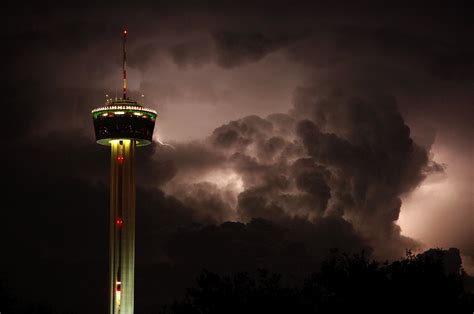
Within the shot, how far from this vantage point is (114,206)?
186 metres

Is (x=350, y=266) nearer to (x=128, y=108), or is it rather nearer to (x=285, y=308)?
(x=285, y=308)

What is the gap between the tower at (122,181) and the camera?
18525 centimetres

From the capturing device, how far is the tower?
185250mm

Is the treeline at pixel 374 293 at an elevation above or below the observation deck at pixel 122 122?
below

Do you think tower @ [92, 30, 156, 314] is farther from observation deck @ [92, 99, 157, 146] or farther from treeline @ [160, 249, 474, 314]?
treeline @ [160, 249, 474, 314]

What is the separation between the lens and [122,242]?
185250 mm

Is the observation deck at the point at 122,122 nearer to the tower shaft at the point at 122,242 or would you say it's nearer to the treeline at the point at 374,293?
the tower shaft at the point at 122,242

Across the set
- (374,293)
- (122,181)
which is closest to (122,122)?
(122,181)

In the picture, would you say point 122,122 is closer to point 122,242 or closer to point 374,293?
point 122,242

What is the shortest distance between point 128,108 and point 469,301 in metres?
95.8

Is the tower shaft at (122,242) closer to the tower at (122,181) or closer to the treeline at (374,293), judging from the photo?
the tower at (122,181)

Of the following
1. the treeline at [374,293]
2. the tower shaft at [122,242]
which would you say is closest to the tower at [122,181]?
the tower shaft at [122,242]

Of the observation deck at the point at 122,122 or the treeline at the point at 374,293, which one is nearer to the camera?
the treeline at the point at 374,293

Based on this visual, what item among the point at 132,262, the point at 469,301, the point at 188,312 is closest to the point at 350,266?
the point at 469,301
